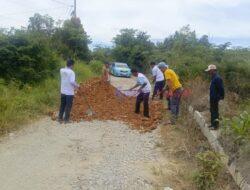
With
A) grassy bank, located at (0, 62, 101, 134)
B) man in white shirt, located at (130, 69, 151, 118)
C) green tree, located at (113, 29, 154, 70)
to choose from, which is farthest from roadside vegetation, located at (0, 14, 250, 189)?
green tree, located at (113, 29, 154, 70)

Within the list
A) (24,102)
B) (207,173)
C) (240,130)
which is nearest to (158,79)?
(24,102)

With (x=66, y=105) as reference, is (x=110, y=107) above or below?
below

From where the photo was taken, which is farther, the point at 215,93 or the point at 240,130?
the point at 215,93

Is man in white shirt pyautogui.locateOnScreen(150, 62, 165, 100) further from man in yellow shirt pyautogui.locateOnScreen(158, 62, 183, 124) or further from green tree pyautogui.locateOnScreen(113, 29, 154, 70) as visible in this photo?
green tree pyautogui.locateOnScreen(113, 29, 154, 70)

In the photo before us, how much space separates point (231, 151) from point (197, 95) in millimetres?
5882

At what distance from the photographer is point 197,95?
45.8 ft

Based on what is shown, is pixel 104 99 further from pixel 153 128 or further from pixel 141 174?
pixel 141 174

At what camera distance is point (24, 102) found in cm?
1286

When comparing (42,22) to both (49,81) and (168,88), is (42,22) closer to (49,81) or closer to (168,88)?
(49,81)

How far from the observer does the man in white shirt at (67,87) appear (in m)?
11.7

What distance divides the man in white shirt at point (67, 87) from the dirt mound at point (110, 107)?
48 cm

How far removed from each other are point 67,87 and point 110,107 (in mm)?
2936

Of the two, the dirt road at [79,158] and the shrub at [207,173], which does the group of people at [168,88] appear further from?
the shrub at [207,173]

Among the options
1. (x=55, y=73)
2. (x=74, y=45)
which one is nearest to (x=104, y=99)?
(x=55, y=73)
